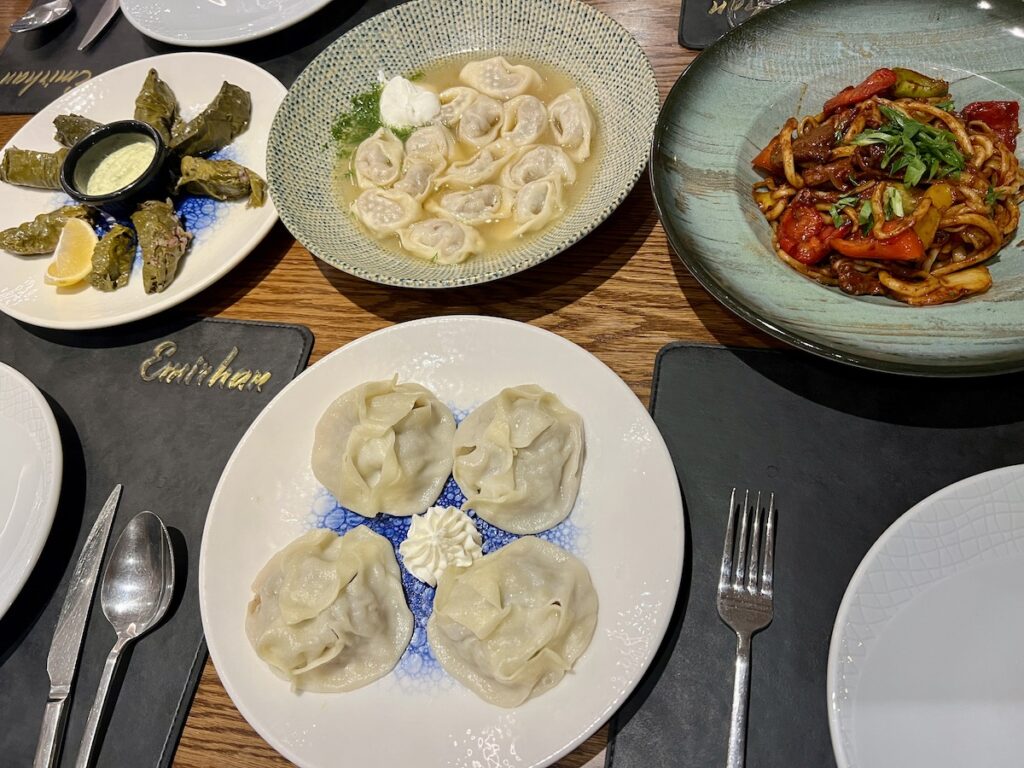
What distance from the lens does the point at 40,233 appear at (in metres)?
2.29

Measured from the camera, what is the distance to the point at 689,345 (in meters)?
1.76

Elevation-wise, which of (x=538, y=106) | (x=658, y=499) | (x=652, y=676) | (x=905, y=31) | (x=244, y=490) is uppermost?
(x=905, y=31)

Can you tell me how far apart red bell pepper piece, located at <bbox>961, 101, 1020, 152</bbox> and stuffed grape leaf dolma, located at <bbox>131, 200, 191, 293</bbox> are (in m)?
2.26

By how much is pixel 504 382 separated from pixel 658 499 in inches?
19.8

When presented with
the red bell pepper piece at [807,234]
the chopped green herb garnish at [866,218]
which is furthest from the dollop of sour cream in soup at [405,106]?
the chopped green herb garnish at [866,218]

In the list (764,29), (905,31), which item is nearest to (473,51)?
(764,29)

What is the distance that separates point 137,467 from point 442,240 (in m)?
1.07

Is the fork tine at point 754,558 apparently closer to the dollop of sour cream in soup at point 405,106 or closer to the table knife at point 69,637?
the table knife at point 69,637

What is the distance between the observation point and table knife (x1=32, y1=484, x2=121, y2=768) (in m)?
1.52

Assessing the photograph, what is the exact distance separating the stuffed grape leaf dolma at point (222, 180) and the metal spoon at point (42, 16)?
4.83 feet

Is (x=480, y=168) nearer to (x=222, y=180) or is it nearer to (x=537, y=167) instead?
(x=537, y=167)

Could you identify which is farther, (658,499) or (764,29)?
(764,29)

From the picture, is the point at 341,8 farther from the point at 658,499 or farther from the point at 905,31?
the point at 658,499

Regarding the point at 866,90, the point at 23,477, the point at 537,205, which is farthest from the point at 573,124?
the point at 23,477
